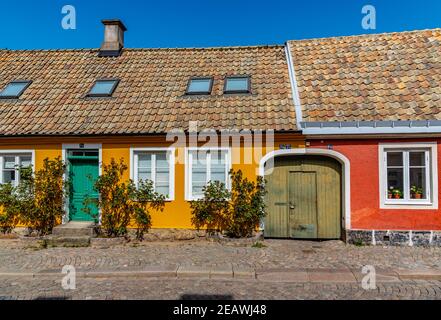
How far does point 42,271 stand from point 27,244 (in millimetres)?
3025

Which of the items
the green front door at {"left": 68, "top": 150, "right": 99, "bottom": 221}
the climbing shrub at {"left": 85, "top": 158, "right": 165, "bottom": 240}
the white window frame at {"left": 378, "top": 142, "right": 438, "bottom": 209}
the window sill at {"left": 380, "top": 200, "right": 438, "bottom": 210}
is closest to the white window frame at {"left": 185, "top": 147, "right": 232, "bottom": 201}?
the climbing shrub at {"left": 85, "top": 158, "right": 165, "bottom": 240}

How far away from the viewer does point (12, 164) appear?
1097 cm

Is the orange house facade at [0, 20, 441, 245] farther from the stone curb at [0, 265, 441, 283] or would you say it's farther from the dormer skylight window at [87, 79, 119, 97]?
the stone curb at [0, 265, 441, 283]

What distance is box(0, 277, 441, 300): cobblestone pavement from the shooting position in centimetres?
608

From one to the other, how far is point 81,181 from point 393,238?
29.1 feet

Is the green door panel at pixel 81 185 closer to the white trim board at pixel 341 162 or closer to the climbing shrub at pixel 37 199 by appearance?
the climbing shrub at pixel 37 199

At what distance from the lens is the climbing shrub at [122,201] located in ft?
33.4

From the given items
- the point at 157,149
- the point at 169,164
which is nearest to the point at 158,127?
the point at 157,149

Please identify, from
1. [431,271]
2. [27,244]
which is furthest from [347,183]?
[27,244]

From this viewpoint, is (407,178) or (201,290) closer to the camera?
(201,290)

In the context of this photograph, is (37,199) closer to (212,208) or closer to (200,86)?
(212,208)
